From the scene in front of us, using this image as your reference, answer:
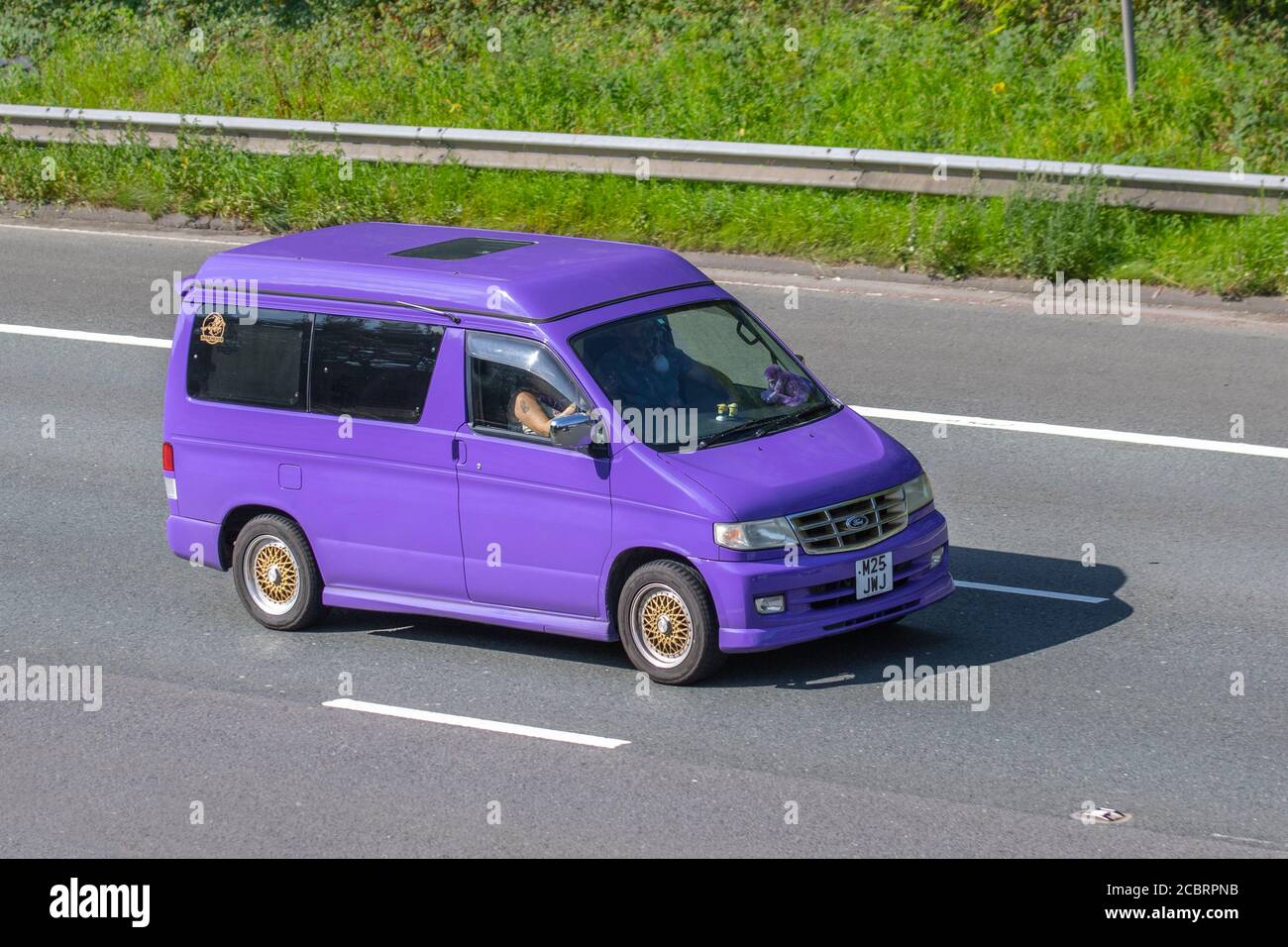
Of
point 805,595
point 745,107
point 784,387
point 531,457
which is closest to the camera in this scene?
point 805,595

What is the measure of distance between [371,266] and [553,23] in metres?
14.5

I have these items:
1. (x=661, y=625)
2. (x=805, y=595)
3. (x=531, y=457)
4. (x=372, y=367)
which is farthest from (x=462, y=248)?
(x=805, y=595)

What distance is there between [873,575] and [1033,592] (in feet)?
5.17

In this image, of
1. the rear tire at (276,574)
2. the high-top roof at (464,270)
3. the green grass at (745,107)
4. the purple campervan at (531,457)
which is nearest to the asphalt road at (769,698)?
the rear tire at (276,574)

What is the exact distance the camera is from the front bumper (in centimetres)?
880

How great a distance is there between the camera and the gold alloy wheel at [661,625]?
902 cm

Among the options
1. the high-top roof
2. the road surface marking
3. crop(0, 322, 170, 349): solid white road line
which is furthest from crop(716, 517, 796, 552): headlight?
crop(0, 322, 170, 349): solid white road line

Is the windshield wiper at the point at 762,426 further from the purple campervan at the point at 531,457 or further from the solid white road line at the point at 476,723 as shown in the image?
the solid white road line at the point at 476,723

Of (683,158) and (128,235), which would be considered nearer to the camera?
(683,158)

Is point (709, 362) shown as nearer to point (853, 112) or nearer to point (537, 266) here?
point (537, 266)

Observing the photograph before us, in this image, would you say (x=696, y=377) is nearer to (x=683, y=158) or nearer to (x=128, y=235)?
(x=683, y=158)

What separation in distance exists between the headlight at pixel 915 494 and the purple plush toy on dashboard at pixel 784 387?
800mm

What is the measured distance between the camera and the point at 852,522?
9055mm

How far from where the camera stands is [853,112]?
19.0 meters
